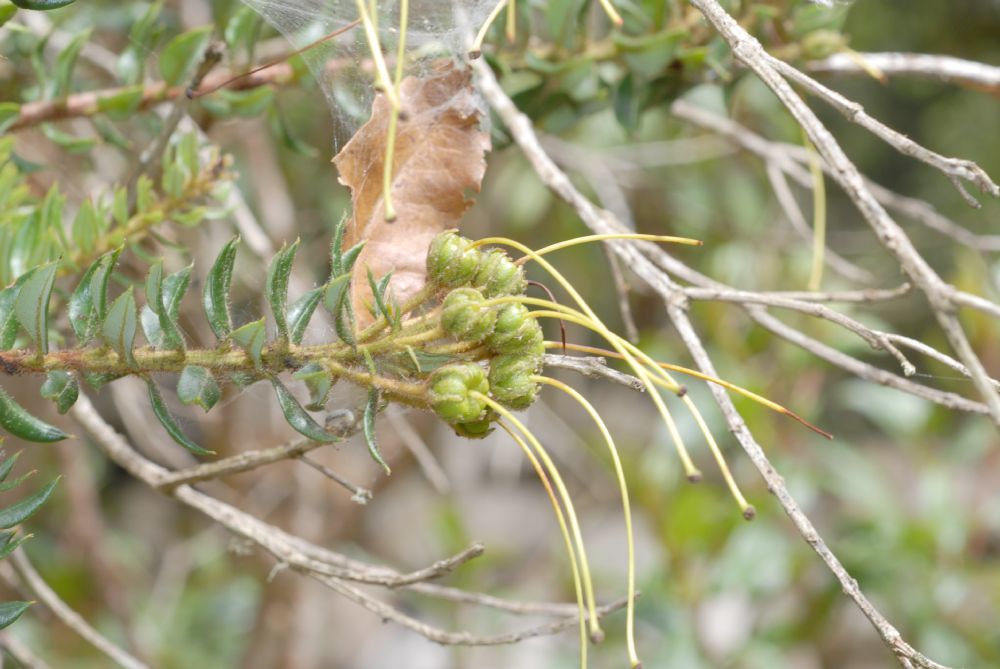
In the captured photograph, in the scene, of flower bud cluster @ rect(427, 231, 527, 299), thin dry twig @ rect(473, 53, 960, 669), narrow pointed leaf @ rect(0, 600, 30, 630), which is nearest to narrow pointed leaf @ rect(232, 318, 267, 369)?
flower bud cluster @ rect(427, 231, 527, 299)

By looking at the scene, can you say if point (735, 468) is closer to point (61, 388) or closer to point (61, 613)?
point (61, 613)

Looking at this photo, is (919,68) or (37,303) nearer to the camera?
(37,303)

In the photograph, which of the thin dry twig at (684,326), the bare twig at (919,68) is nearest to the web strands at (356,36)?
the thin dry twig at (684,326)

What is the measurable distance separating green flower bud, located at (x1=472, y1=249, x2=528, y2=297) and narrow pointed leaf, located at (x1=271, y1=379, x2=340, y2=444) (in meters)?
0.14

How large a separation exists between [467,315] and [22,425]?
0.99 ft

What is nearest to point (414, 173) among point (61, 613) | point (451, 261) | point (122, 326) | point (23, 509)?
point (451, 261)

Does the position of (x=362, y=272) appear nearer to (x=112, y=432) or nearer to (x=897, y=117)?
(x=112, y=432)

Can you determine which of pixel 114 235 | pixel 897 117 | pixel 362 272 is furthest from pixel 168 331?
pixel 897 117

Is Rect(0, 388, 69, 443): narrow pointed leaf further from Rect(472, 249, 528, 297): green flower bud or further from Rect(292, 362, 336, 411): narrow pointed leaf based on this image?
Rect(472, 249, 528, 297): green flower bud

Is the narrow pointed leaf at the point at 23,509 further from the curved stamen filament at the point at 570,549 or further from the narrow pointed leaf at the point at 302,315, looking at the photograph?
the curved stamen filament at the point at 570,549

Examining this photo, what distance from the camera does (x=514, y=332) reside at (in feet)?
1.90

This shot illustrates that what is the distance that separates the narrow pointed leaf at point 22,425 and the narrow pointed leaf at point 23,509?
1.2 inches

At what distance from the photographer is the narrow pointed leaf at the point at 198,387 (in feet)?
1.98

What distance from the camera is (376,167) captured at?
692 mm
